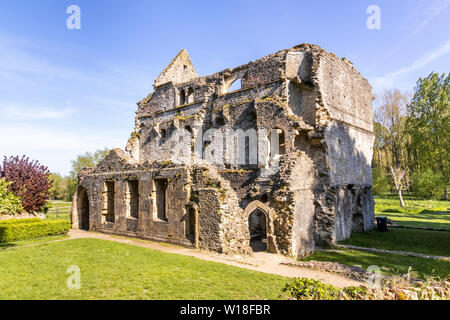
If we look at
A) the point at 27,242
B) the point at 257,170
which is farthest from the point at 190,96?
the point at 27,242

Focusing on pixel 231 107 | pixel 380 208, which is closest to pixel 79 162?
pixel 231 107

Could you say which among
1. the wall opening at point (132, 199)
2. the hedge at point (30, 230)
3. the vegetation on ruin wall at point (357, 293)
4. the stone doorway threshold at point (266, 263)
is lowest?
the stone doorway threshold at point (266, 263)

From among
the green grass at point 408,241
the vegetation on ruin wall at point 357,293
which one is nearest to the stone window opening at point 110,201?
the green grass at point 408,241

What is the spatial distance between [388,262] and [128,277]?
10.7 meters

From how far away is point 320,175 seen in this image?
671 inches

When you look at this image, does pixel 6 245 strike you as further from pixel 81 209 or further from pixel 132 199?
pixel 132 199

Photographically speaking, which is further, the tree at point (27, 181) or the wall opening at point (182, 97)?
the wall opening at point (182, 97)

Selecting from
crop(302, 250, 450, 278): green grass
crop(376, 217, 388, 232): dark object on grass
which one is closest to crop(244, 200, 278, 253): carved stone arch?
crop(302, 250, 450, 278): green grass

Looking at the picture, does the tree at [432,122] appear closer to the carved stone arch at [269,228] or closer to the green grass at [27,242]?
Result: the carved stone arch at [269,228]

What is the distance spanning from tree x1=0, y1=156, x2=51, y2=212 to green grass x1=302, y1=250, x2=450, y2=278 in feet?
68.8

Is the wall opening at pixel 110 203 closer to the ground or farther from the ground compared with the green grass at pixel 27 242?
farther from the ground

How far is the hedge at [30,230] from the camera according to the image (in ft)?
53.1

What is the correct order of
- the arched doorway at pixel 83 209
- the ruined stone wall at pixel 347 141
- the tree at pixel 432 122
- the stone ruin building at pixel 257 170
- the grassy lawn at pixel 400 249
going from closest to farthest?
the grassy lawn at pixel 400 249 → the stone ruin building at pixel 257 170 → the ruined stone wall at pixel 347 141 → the arched doorway at pixel 83 209 → the tree at pixel 432 122

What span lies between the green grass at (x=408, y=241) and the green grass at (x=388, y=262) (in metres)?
2.18
